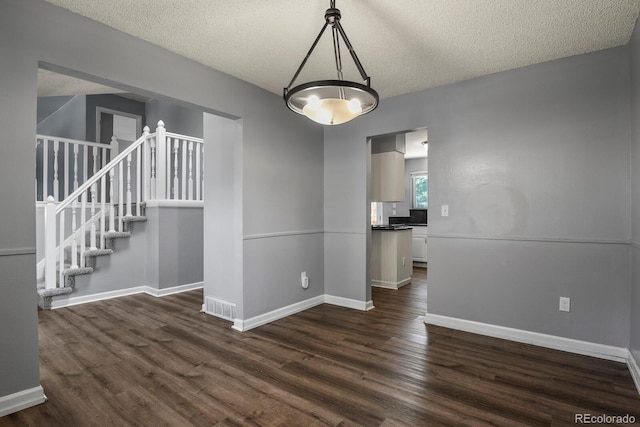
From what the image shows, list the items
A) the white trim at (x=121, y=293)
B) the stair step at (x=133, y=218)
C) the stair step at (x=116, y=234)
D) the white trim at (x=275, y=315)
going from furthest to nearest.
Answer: the stair step at (x=133, y=218) → the stair step at (x=116, y=234) → the white trim at (x=121, y=293) → the white trim at (x=275, y=315)

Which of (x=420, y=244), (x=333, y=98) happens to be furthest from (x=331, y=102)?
(x=420, y=244)

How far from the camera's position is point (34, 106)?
2.02 meters

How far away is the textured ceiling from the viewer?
2.11 metres

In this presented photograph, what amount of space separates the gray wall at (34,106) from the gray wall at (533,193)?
1746mm

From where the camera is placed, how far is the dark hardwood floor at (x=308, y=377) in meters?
1.90

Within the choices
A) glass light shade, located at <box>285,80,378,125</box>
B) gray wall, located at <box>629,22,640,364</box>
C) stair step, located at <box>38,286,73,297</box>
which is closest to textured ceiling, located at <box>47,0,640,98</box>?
gray wall, located at <box>629,22,640,364</box>

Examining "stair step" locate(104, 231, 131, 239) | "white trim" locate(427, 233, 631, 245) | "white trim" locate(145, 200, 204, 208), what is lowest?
"stair step" locate(104, 231, 131, 239)

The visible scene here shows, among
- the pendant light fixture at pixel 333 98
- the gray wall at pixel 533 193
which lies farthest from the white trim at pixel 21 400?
the gray wall at pixel 533 193

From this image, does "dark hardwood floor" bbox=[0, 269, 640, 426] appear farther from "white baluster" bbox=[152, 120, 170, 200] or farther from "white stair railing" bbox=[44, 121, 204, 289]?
"white baluster" bbox=[152, 120, 170, 200]

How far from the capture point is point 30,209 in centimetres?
200

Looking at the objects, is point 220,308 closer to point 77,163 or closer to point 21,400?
point 21,400

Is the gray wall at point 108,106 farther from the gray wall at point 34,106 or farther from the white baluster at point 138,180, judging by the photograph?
the gray wall at point 34,106

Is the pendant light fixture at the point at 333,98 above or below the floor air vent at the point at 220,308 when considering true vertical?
above

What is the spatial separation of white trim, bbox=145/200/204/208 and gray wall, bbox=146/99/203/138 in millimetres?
2018
